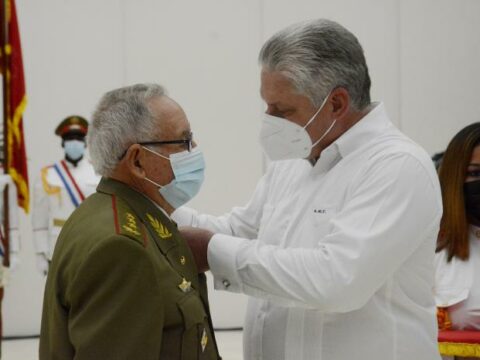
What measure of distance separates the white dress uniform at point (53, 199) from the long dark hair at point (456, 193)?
3.54 m

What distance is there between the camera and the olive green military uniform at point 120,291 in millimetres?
1572

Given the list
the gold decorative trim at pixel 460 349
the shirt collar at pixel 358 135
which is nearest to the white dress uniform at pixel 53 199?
the gold decorative trim at pixel 460 349

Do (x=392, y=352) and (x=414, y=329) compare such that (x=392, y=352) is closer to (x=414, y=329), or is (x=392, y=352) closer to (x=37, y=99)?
(x=414, y=329)

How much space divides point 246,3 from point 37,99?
7.19ft

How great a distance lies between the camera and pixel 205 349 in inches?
71.1

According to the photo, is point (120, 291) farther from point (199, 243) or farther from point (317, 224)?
point (317, 224)

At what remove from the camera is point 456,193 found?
108 inches

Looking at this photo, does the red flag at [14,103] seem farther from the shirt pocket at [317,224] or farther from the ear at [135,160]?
the shirt pocket at [317,224]

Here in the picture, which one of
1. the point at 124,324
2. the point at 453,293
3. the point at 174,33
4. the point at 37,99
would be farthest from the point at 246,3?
the point at 124,324

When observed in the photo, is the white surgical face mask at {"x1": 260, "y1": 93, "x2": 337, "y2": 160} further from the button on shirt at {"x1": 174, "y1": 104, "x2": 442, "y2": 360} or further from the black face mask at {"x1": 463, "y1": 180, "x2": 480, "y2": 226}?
the black face mask at {"x1": 463, "y1": 180, "x2": 480, "y2": 226}

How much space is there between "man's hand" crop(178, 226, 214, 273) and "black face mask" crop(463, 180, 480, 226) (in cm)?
115

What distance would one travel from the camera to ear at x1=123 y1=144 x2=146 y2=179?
1852mm

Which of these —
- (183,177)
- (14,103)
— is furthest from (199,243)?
(14,103)

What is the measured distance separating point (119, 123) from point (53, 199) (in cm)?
422
